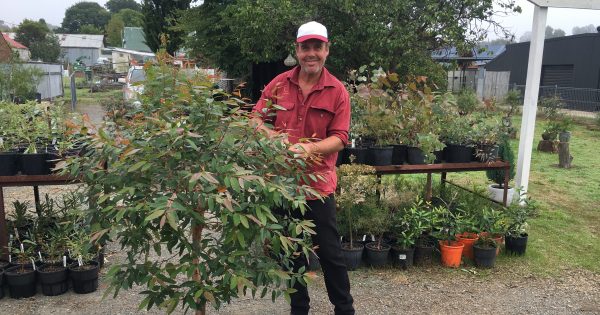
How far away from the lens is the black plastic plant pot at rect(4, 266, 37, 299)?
136 inches

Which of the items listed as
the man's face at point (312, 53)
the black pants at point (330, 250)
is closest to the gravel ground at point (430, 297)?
the black pants at point (330, 250)

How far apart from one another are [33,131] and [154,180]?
9.81 feet

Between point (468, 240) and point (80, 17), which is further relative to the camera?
point (80, 17)

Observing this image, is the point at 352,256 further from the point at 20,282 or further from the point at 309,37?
the point at 20,282

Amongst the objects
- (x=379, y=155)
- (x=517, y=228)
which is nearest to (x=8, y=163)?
(x=379, y=155)

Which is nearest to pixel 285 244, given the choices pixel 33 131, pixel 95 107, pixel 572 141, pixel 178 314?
pixel 178 314

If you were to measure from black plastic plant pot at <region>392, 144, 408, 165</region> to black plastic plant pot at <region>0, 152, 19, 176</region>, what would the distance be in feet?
10.5

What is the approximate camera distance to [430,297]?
145 inches

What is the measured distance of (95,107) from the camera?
19750 millimetres

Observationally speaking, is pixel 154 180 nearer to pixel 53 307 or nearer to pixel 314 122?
pixel 314 122

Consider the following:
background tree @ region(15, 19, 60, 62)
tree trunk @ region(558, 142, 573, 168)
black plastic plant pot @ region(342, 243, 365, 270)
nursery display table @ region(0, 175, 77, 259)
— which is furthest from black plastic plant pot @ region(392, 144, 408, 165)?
background tree @ region(15, 19, 60, 62)

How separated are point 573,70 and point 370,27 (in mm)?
16148

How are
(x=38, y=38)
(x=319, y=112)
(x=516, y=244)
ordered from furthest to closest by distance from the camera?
(x=38, y=38)
(x=516, y=244)
(x=319, y=112)

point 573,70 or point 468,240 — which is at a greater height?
point 573,70
